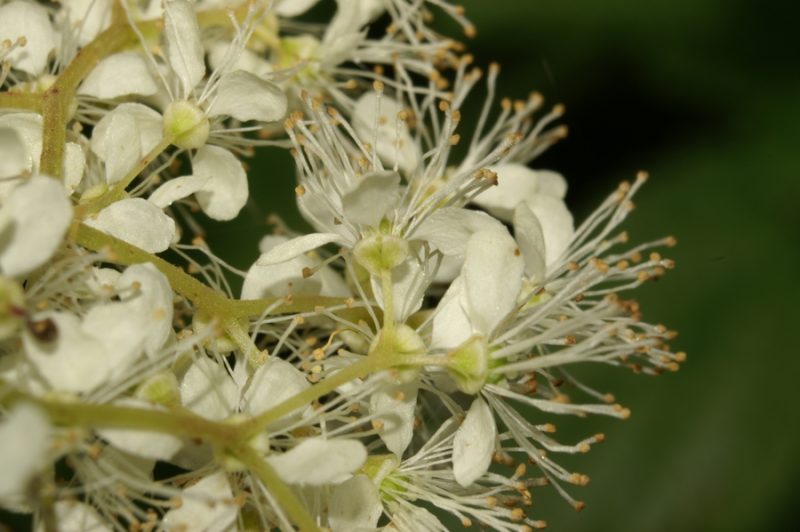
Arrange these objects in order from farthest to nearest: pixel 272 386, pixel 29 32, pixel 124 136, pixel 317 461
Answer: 1. pixel 29 32
2. pixel 124 136
3. pixel 272 386
4. pixel 317 461

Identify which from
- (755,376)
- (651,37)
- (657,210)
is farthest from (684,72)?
(755,376)

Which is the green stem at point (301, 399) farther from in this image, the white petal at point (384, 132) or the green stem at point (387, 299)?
the white petal at point (384, 132)

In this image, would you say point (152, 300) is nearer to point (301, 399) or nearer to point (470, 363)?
point (301, 399)

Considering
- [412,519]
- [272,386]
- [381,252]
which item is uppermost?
[381,252]

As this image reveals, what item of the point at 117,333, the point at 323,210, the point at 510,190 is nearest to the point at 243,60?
the point at 323,210

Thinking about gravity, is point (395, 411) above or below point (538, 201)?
below

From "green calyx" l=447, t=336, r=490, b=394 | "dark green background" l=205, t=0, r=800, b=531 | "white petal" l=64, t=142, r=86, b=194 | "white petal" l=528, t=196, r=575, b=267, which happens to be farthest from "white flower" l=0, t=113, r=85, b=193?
"dark green background" l=205, t=0, r=800, b=531
